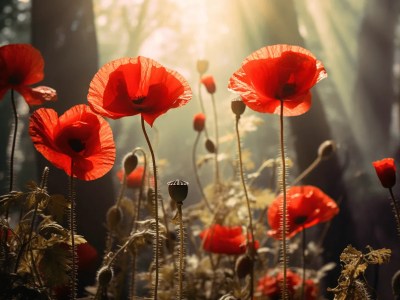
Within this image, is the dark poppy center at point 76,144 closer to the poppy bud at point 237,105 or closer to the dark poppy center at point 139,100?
the dark poppy center at point 139,100

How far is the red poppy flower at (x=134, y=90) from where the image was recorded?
1318mm

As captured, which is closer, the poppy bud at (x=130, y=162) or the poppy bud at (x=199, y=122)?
the poppy bud at (x=130, y=162)

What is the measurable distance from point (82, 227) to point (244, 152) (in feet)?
3.45

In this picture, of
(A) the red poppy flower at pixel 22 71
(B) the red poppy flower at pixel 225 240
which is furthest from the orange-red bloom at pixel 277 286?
(A) the red poppy flower at pixel 22 71

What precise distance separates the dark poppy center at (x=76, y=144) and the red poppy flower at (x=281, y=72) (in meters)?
0.47

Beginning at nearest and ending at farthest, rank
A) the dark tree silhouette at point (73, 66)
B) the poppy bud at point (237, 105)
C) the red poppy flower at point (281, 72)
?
the red poppy flower at point (281, 72), the poppy bud at point (237, 105), the dark tree silhouette at point (73, 66)

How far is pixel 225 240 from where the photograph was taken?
1.98 m

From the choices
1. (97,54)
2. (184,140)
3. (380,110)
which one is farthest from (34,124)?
(184,140)

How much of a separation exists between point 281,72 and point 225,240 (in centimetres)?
85

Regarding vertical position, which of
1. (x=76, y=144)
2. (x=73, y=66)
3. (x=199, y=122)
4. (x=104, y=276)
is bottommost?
(x=104, y=276)

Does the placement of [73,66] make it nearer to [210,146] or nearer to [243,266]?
[210,146]

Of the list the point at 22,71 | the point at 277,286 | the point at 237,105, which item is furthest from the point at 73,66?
the point at 277,286

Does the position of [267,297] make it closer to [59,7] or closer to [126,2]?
[59,7]

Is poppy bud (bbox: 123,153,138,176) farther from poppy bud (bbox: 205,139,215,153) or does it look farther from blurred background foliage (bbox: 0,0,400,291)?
poppy bud (bbox: 205,139,215,153)
